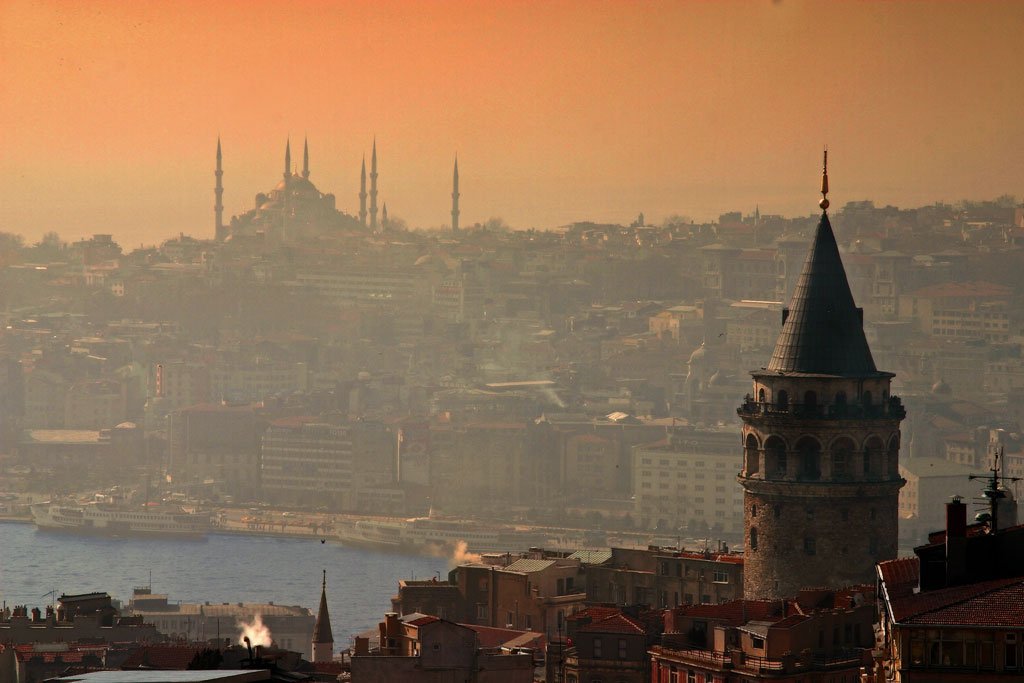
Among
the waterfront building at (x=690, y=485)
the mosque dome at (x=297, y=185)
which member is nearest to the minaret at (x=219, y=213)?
the mosque dome at (x=297, y=185)

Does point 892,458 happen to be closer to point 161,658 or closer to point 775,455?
point 775,455

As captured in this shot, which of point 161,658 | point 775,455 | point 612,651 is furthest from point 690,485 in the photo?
point 161,658

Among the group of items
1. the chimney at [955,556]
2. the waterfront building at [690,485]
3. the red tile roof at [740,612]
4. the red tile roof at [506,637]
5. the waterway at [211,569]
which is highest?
the chimney at [955,556]

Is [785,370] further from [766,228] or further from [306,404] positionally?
[766,228]

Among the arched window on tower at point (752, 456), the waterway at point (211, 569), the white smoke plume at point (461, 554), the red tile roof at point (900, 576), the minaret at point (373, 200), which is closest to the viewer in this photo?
the red tile roof at point (900, 576)

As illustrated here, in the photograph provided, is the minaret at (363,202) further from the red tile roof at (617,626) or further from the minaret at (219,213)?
the red tile roof at (617,626)

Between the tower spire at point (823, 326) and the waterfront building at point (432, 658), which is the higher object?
the tower spire at point (823, 326)

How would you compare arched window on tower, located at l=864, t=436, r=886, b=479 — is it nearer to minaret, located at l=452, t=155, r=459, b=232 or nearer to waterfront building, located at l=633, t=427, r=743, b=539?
waterfront building, located at l=633, t=427, r=743, b=539
